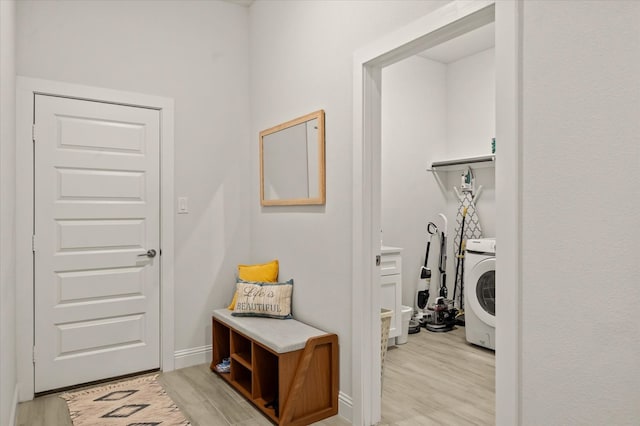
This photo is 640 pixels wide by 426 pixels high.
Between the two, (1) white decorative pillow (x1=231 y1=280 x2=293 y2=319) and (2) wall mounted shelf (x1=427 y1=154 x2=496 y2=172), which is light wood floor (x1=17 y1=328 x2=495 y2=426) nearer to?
(1) white decorative pillow (x1=231 y1=280 x2=293 y2=319)

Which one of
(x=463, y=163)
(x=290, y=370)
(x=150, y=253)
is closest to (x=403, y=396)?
(x=290, y=370)

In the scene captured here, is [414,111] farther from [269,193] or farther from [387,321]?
[387,321]

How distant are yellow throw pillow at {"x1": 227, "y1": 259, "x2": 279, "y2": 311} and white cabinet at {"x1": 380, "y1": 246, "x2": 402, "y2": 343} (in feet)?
3.25

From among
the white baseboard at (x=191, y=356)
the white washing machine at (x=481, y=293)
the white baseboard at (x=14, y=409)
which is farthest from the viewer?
the white washing machine at (x=481, y=293)

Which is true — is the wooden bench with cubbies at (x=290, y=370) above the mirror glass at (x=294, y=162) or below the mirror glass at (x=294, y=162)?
below

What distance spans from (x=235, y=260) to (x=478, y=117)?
2847mm

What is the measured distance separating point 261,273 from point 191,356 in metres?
0.87

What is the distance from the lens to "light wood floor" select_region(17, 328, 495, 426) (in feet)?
8.07

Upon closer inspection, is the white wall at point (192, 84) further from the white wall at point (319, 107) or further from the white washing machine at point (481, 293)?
the white washing machine at point (481, 293)

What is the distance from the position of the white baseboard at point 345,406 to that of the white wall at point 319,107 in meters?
0.03

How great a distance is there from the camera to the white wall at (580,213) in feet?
4.33

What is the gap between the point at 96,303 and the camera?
2.98m

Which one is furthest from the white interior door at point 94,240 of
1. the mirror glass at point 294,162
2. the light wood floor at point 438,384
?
the light wood floor at point 438,384

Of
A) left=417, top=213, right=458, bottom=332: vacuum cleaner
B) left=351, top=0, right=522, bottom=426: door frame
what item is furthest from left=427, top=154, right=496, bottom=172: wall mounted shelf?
left=351, top=0, right=522, bottom=426: door frame
